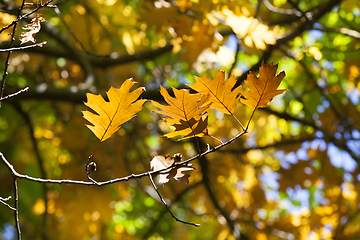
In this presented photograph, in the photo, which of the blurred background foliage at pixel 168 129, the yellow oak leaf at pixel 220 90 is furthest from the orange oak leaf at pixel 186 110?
the blurred background foliage at pixel 168 129

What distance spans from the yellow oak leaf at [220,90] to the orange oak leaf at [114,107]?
12 cm

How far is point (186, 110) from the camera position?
2.09 feet

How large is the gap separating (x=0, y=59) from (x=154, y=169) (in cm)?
219

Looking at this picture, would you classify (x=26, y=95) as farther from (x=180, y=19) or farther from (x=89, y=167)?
(x=89, y=167)

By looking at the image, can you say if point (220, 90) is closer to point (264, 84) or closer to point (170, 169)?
point (264, 84)

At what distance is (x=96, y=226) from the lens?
2207 millimetres

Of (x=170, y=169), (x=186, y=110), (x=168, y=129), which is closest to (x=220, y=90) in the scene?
(x=186, y=110)

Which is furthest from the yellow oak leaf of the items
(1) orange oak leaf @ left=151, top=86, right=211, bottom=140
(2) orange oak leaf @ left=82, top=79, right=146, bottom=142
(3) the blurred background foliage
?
(3) the blurred background foliage

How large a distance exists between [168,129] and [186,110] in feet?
6.62

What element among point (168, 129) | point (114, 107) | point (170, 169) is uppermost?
point (114, 107)

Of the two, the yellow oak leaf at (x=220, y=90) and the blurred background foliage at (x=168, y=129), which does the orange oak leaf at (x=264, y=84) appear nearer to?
the yellow oak leaf at (x=220, y=90)

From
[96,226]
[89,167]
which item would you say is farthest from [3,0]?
[96,226]

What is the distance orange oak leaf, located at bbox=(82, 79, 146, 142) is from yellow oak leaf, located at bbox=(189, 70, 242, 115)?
0.40 feet

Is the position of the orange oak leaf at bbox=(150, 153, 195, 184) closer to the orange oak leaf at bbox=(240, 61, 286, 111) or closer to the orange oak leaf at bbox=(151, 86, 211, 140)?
the orange oak leaf at bbox=(151, 86, 211, 140)
